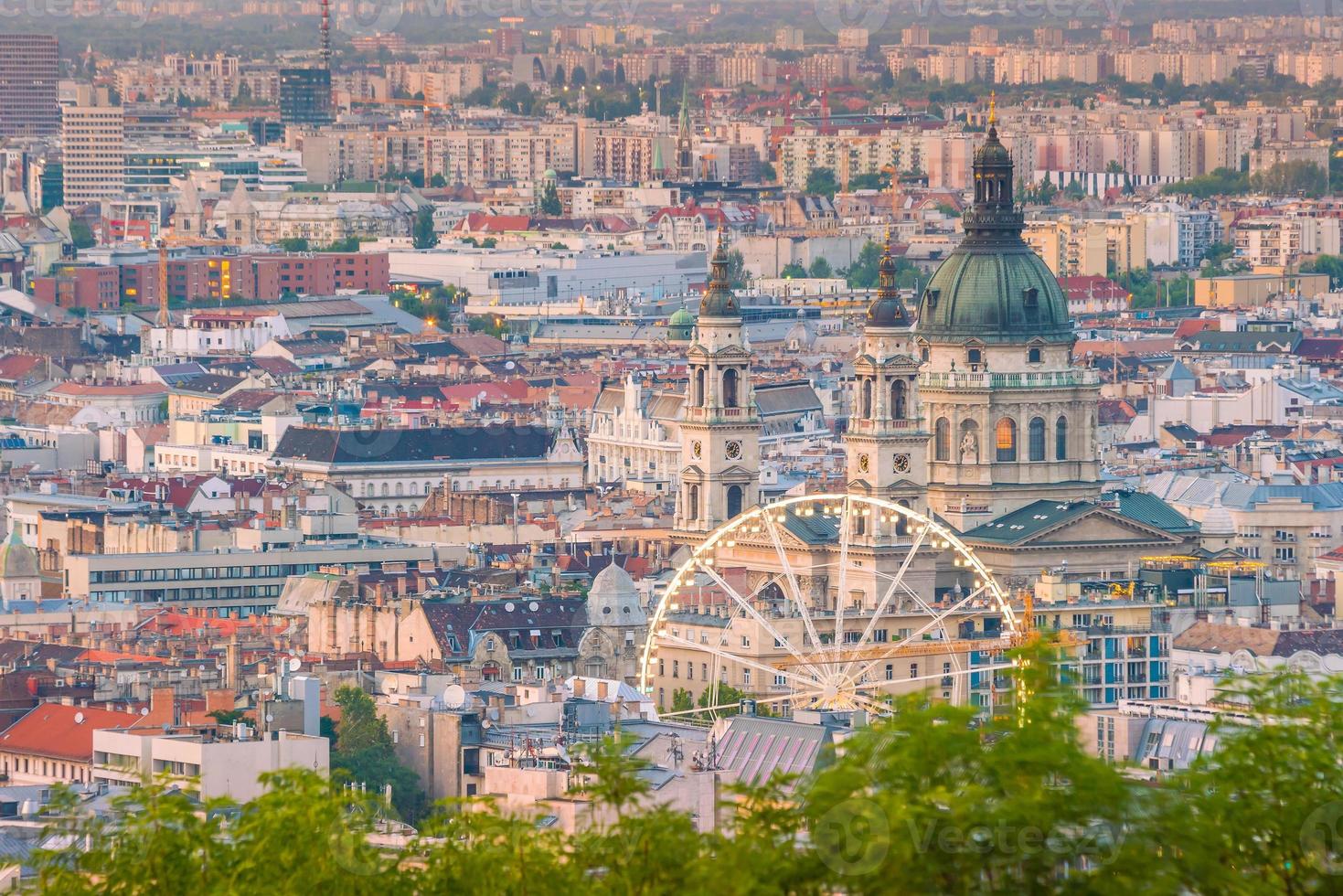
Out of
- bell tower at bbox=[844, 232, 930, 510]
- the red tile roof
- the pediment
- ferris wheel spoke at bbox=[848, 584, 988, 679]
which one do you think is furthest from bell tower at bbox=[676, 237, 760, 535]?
the red tile roof

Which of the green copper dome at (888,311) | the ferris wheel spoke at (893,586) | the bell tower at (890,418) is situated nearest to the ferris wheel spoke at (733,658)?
the ferris wheel spoke at (893,586)

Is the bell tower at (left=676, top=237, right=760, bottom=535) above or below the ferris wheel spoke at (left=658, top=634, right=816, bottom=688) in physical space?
above

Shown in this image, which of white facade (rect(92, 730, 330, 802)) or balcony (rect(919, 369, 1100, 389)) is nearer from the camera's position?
white facade (rect(92, 730, 330, 802))

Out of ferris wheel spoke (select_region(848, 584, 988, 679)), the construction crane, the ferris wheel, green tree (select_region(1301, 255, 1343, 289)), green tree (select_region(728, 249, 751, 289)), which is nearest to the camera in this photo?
the ferris wheel

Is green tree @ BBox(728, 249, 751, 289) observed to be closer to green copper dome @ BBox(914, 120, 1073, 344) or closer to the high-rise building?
green copper dome @ BBox(914, 120, 1073, 344)

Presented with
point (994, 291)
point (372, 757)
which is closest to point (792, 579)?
point (994, 291)

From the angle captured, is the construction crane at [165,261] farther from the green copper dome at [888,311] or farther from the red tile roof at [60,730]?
the red tile roof at [60,730]

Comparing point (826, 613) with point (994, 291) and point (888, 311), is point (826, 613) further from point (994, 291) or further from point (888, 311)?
point (994, 291)

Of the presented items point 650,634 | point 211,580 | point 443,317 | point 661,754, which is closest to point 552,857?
point 661,754
